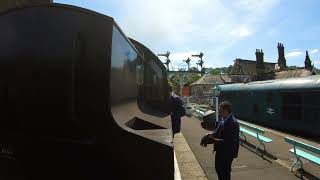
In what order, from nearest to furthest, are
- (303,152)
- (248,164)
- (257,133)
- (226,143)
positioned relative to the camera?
(226,143) < (303,152) < (248,164) < (257,133)

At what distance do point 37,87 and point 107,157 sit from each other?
92 centimetres

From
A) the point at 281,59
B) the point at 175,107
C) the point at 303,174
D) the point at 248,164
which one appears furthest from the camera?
the point at 281,59

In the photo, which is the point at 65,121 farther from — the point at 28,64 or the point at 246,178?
the point at 246,178

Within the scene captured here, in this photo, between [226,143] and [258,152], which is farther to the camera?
[258,152]

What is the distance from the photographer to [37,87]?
11.8 ft

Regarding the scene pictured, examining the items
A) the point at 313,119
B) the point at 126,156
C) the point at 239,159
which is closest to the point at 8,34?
the point at 126,156

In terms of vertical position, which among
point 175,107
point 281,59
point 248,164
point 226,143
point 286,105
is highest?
point 281,59

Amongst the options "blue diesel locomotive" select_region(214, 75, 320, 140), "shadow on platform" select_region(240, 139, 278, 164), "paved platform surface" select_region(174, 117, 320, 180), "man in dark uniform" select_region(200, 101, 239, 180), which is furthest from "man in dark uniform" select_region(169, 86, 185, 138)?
"blue diesel locomotive" select_region(214, 75, 320, 140)

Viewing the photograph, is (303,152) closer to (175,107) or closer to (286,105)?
(175,107)

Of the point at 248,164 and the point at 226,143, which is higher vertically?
the point at 226,143

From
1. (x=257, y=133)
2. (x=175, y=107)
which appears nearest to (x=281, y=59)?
(x=257, y=133)

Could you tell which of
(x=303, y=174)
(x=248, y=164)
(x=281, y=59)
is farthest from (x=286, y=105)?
(x=281, y=59)

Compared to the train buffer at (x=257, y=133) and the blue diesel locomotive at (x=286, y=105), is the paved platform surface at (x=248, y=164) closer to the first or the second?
the train buffer at (x=257, y=133)

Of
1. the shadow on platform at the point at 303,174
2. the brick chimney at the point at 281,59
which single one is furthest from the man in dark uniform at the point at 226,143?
the brick chimney at the point at 281,59
